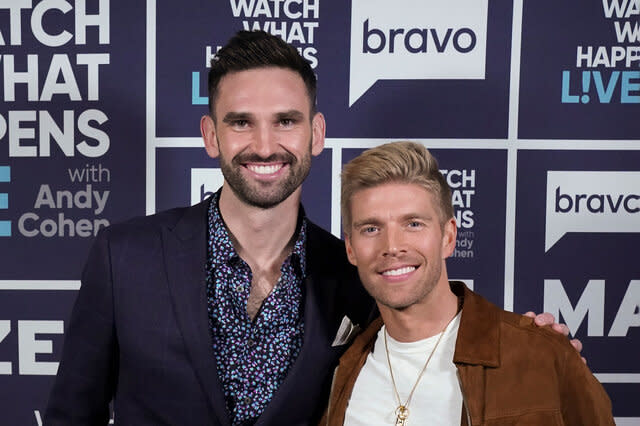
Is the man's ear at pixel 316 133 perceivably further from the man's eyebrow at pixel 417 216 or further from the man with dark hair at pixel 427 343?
the man's eyebrow at pixel 417 216

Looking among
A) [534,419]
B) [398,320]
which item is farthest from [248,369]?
[534,419]

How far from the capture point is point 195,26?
2.48 meters

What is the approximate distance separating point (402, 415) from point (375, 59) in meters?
1.41

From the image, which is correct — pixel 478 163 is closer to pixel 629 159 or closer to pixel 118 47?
pixel 629 159

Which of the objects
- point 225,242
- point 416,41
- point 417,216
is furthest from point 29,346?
point 416,41

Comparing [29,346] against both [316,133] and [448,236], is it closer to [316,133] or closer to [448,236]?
[316,133]

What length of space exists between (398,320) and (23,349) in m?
1.66

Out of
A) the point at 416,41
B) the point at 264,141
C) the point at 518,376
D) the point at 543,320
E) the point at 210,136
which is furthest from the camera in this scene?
the point at 416,41

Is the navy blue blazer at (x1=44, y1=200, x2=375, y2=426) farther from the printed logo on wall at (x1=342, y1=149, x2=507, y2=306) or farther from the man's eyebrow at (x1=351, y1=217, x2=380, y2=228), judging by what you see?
the printed logo on wall at (x1=342, y1=149, x2=507, y2=306)

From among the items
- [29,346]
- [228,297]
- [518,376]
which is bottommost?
[29,346]

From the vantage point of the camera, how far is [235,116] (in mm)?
1717

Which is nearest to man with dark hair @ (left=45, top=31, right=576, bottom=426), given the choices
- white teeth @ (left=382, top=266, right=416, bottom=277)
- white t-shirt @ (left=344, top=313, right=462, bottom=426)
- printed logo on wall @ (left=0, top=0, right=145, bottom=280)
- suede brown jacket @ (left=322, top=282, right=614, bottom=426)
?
white t-shirt @ (left=344, top=313, right=462, bottom=426)

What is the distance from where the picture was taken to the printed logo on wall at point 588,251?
2480 millimetres

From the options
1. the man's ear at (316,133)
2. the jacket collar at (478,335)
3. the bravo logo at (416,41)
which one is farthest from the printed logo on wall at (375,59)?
the jacket collar at (478,335)
